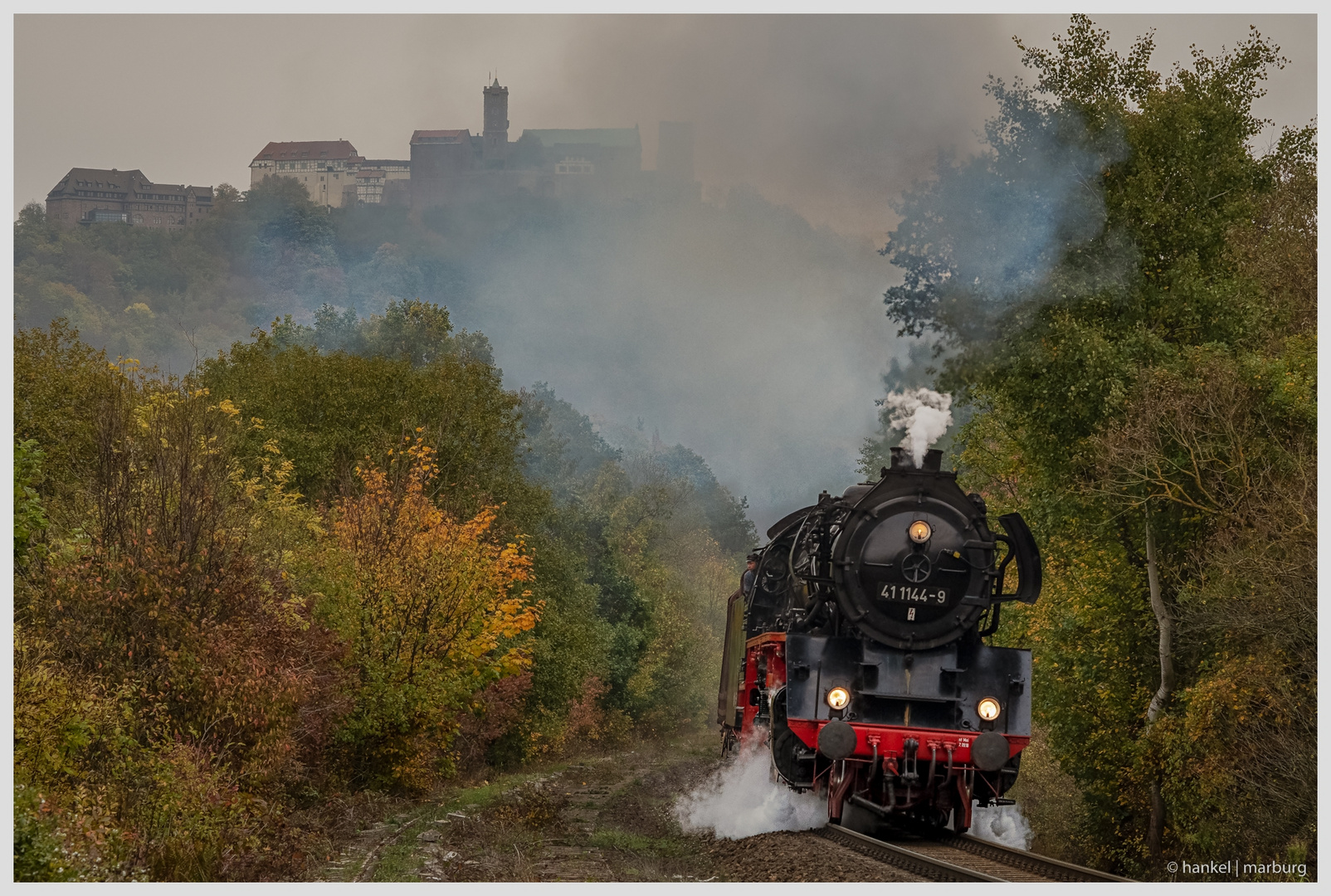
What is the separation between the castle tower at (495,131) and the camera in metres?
101

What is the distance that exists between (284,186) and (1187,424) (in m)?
106

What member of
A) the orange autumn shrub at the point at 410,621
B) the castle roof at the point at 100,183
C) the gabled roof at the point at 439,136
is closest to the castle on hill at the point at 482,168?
the gabled roof at the point at 439,136

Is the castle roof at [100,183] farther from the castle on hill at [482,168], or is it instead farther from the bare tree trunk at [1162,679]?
the bare tree trunk at [1162,679]

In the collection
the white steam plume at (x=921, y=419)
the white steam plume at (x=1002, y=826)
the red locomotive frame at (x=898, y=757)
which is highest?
the white steam plume at (x=921, y=419)

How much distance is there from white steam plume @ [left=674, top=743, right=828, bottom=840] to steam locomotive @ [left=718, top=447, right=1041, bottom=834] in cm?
224

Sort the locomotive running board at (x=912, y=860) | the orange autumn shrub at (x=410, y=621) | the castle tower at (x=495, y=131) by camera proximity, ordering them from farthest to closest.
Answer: the castle tower at (x=495, y=131)
the orange autumn shrub at (x=410, y=621)
the locomotive running board at (x=912, y=860)

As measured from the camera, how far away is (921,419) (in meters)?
16.3

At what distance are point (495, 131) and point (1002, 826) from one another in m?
95.0

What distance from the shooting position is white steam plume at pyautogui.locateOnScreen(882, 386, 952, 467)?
16109 mm

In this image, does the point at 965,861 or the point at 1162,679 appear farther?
the point at 1162,679

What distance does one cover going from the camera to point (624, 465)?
87688 millimetres

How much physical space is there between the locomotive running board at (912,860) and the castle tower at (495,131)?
90032 millimetres

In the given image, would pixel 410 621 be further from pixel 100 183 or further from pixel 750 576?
pixel 100 183

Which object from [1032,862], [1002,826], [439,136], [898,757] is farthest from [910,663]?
[439,136]
